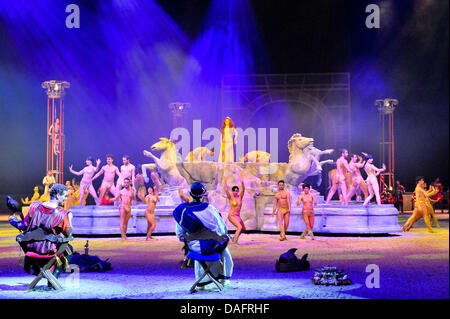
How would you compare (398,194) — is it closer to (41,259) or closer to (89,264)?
(89,264)

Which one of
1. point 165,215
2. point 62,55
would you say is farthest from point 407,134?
point 62,55

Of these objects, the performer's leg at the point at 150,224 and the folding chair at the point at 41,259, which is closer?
the folding chair at the point at 41,259

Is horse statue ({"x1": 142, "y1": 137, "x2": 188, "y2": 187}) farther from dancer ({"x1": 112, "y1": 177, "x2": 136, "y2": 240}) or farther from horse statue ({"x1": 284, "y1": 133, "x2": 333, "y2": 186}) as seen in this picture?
dancer ({"x1": 112, "y1": 177, "x2": 136, "y2": 240})

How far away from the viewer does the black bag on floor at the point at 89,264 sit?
24.5 ft

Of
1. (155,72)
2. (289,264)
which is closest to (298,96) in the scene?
(155,72)

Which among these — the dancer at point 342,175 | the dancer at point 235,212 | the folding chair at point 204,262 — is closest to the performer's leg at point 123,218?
the dancer at point 235,212

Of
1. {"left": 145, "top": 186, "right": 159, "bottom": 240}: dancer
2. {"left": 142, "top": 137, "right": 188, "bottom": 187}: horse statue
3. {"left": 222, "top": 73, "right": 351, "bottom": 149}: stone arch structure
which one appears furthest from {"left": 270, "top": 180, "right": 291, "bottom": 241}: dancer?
{"left": 222, "top": 73, "right": 351, "bottom": 149}: stone arch structure

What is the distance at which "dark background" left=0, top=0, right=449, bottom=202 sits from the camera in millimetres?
17750

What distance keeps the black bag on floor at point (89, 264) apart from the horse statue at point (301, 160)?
7737 millimetres

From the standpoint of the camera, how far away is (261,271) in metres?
7.48

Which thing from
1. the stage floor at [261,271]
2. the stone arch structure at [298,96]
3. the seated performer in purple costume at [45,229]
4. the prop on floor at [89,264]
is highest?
the stone arch structure at [298,96]

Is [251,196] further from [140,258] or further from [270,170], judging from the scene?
[140,258]

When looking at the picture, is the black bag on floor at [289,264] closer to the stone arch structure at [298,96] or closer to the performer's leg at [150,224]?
the performer's leg at [150,224]

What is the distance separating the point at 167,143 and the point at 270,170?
3040 millimetres
